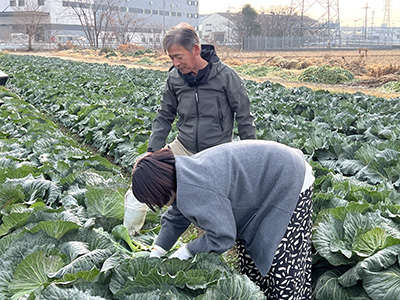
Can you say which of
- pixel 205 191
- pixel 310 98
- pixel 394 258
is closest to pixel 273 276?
pixel 205 191

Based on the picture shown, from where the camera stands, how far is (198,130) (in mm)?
3736

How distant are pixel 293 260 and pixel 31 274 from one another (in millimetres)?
1573

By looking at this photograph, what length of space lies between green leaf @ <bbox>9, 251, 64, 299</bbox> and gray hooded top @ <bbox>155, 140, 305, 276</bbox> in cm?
93

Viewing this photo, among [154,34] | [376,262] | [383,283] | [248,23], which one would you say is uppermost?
[248,23]

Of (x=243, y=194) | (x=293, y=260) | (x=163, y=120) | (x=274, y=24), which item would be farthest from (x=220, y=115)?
(x=274, y=24)

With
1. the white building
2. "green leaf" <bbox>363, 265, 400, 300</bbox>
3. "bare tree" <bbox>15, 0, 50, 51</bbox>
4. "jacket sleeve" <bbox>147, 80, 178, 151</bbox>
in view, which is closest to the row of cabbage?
"jacket sleeve" <bbox>147, 80, 178, 151</bbox>

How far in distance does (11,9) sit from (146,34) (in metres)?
23.2

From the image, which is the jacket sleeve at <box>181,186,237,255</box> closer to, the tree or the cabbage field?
the cabbage field

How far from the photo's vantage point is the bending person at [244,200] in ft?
7.77

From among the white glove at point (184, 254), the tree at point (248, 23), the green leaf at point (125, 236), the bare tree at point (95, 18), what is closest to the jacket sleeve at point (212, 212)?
the white glove at point (184, 254)

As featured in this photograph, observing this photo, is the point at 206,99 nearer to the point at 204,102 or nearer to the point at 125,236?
the point at 204,102

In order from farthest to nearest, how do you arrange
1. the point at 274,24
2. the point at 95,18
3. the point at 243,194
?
1. the point at 274,24
2. the point at 95,18
3. the point at 243,194

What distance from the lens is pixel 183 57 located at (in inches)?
135

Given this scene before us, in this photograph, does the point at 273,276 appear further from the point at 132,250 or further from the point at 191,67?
the point at 191,67
